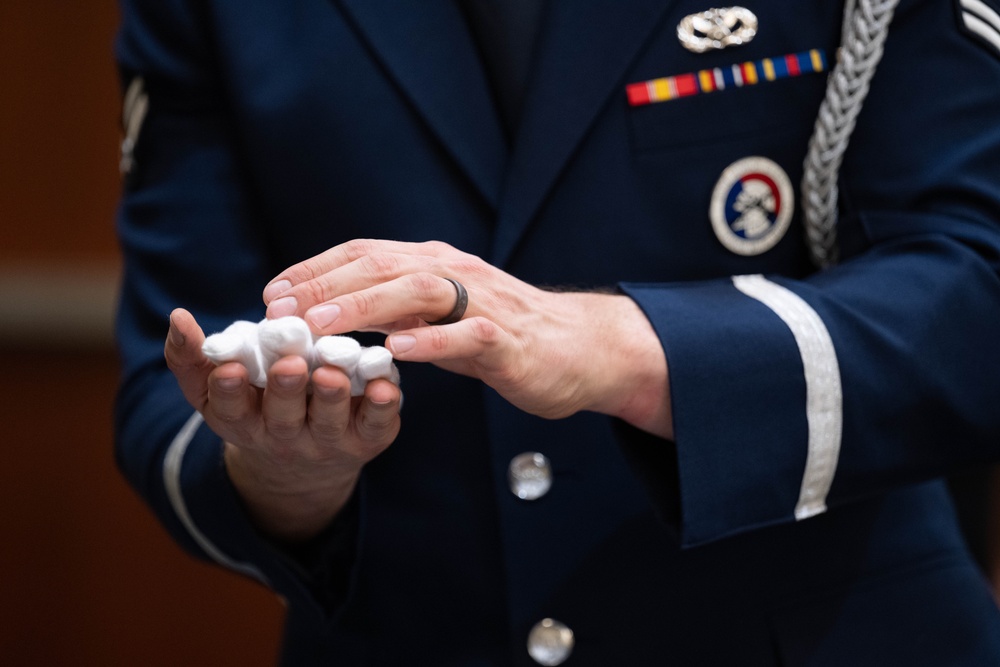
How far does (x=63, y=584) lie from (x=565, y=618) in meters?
1.04

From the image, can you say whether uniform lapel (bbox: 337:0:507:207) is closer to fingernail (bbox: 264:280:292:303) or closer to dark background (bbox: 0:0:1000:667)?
fingernail (bbox: 264:280:292:303)

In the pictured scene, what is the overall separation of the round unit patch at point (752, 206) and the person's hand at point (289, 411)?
26cm

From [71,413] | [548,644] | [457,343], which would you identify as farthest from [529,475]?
[71,413]

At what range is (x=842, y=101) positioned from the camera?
0.61m

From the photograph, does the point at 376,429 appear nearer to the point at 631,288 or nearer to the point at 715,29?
the point at 631,288

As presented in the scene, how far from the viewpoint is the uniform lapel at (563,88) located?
603 millimetres

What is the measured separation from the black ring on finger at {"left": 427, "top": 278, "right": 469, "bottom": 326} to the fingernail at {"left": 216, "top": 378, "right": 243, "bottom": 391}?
83mm

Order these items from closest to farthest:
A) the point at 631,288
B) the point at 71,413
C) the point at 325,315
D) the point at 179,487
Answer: the point at 325,315 < the point at 631,288 < the point at 179,487 < the point at 71,413

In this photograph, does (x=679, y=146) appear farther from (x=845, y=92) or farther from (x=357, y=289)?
(x=357, y=289)

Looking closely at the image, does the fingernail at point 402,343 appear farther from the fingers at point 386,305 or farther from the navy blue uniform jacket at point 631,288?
the navy blue uniform jacket at point 631,288

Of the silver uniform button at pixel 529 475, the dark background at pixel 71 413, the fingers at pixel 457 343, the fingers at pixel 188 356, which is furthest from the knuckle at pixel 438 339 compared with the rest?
the dark background at pixel 71 413

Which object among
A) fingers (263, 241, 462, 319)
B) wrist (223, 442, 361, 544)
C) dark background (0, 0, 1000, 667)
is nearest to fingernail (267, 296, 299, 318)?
fingers (263, 241, 462, 319)

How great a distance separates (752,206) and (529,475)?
8.1 inches

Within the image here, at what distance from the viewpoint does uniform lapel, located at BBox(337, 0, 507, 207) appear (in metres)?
0.62
